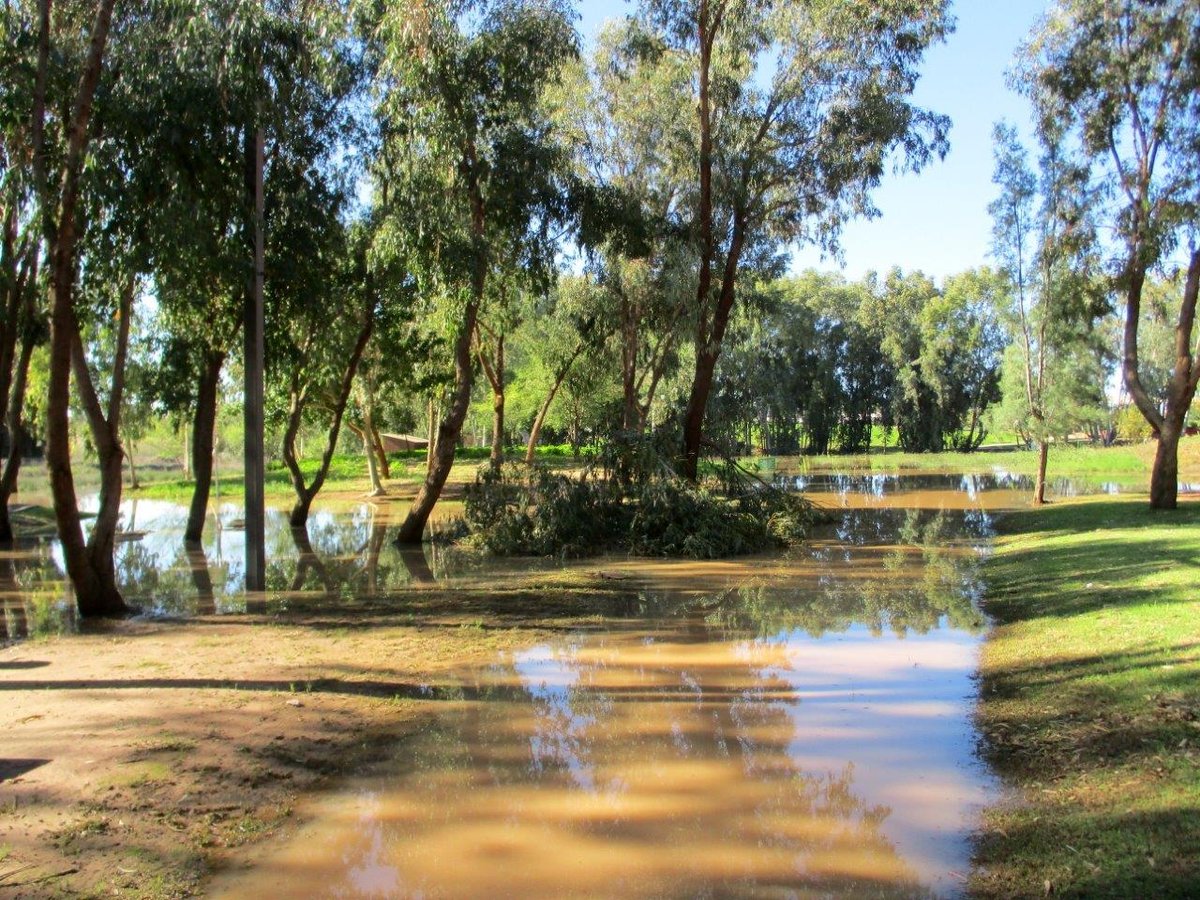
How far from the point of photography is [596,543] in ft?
63.0

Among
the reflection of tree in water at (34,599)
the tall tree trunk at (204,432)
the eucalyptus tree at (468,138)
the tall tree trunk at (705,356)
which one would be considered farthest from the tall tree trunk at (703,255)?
the reflection of tree in water at (34,599)

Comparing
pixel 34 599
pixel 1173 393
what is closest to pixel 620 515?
pixel 34 599

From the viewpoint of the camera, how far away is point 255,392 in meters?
13.2

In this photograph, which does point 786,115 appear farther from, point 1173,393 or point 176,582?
point 176,582

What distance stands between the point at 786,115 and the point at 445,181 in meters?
8.61

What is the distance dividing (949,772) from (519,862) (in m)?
3.07

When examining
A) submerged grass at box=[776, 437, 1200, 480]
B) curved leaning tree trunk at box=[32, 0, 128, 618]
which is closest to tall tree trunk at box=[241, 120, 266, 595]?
curved leaning tree trunk at box=[32, 0, 128, 618]

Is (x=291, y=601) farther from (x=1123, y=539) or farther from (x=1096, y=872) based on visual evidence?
(x=1123, y=539)

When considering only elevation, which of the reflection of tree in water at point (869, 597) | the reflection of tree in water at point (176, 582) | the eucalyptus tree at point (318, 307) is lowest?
the reflection of tree in water at point (176, 582)

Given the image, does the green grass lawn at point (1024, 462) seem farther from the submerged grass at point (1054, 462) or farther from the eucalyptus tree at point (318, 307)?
the eucalyptus tree at point (318, 307)

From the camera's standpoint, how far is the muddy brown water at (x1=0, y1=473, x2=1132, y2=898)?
4957 millimetres

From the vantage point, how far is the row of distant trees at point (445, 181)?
38.4 feet

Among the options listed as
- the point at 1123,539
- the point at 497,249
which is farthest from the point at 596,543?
the point at 1123,539

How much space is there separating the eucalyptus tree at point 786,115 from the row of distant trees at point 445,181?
0.23 feet
